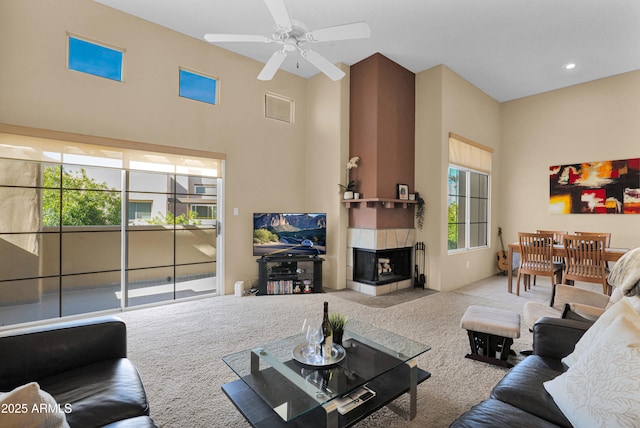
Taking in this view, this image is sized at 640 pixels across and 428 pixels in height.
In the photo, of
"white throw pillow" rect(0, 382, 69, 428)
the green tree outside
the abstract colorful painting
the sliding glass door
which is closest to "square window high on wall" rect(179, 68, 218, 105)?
the sliding glass door

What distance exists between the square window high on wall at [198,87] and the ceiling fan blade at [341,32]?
7.78 ft

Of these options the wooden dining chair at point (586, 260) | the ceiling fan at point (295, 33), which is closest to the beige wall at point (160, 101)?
the ceiling fan at point (295, 33)

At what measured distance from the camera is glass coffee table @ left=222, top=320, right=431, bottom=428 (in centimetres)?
149

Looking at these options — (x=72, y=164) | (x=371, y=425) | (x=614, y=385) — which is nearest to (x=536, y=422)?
(x=614, y=385)

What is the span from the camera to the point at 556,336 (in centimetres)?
173

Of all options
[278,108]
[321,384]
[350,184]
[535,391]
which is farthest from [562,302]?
[278,108]

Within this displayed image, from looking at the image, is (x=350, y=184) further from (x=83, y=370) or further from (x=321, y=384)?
(x=83, y=370)

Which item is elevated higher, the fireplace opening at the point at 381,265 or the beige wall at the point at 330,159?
the beige wall at the point at 330,159

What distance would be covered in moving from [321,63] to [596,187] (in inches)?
213

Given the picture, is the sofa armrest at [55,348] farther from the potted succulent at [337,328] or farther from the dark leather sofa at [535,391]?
the dark leather sofa at [535,391]

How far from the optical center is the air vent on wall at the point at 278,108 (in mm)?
5027

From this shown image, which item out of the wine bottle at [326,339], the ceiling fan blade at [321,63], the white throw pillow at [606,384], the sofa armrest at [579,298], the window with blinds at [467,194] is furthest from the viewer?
the window with blinds at [467,194]

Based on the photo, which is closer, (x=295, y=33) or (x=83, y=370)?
(x=83, y=370)

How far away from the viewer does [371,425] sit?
1.78 meters
